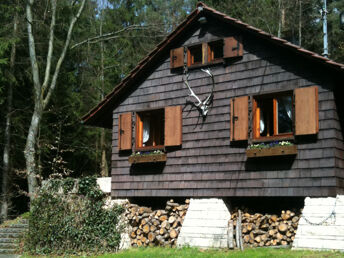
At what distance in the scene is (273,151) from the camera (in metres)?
12.8

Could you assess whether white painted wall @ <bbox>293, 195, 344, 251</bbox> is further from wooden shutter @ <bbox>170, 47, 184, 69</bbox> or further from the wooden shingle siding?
wooden shutter @ <bbox>170, 47, 184, 69</bbox>

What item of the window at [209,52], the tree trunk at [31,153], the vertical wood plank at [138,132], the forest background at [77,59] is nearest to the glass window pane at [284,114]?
the window at [209,52]

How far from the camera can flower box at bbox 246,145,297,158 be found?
12.6 meters

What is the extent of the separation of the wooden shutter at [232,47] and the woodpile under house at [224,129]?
29 millimetres

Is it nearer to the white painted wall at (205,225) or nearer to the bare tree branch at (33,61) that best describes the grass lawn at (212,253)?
the white painted wall at (205,225)

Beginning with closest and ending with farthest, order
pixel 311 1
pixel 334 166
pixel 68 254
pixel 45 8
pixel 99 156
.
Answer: pixel 334 166 < pixel 68 254 < pixel 45 8 < pixel 311 1 < pixel 99 156

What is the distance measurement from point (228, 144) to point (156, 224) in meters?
3.23

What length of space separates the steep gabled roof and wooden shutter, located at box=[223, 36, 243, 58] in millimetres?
371

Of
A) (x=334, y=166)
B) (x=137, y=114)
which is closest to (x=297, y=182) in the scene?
(x=334, y=166)

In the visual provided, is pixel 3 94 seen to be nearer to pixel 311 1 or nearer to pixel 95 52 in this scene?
pixel 95 52

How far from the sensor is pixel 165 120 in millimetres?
15328

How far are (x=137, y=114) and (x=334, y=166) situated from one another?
6660 millimetres

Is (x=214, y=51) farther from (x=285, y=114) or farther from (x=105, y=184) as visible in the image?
(x=105, y=184)

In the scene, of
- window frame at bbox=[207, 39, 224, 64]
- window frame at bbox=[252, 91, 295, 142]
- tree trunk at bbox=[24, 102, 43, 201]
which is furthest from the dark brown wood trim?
tree trunk at bbox=[24, 102, 43, 201]
